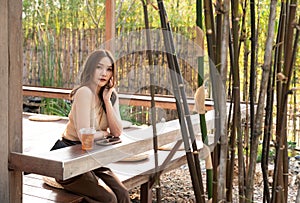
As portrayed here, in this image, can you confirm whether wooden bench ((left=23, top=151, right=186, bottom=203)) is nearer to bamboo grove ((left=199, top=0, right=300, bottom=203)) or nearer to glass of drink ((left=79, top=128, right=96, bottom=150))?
glass of drink ((left=79, top=128, right=96, bottom=150))

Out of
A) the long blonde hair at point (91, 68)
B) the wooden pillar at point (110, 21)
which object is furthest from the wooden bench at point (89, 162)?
the wooden pillar at point (110, 21)

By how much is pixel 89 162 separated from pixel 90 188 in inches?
14.8

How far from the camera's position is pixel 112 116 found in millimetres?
2500

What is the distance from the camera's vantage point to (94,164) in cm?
212

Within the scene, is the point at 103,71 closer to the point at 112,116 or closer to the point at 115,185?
the point at 112,116

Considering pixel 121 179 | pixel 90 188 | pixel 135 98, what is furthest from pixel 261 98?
pixel 135 98

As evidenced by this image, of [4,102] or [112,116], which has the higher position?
[4,102]

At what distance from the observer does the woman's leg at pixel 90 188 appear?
239cm

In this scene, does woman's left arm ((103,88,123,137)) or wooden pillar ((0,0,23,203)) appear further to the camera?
woman's left arm ((103,88,123,137))

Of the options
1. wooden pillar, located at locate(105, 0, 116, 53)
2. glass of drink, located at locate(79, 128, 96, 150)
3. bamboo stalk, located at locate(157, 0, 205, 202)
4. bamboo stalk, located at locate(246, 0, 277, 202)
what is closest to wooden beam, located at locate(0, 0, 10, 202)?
glass of drink, located at locate(79, 128, 96, 150)

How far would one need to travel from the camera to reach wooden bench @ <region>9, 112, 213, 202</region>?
1941 millimetres

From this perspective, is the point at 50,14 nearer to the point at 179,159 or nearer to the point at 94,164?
the point at 179,159

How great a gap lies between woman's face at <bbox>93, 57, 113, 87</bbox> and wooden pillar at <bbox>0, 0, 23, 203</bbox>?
506 millimetres

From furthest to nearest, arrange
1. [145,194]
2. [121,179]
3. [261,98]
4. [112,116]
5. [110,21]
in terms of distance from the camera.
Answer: [110,21] < [145,194] < [121,179] < [112,116] < [261,98]
